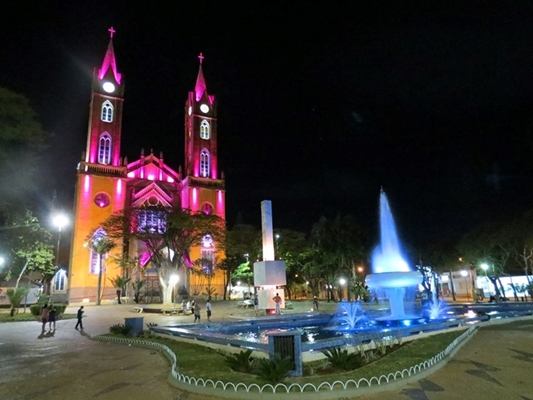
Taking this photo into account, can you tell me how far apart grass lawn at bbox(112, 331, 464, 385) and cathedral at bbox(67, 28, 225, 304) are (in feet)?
125

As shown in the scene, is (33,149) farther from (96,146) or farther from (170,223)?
(96,146)

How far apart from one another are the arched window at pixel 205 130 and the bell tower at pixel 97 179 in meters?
13.6

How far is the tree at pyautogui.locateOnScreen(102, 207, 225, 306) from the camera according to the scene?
3638 cm

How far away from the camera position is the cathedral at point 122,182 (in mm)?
50719

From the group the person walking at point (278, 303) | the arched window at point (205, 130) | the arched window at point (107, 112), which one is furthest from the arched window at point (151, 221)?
the arched window at point (205, 130)

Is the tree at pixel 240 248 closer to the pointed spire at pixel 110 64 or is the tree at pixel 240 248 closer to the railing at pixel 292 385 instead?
the pointed spire at pixel 110 64

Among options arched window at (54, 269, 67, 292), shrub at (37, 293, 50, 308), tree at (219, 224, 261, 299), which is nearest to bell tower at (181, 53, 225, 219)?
tree at (219, 224, 261, 299)

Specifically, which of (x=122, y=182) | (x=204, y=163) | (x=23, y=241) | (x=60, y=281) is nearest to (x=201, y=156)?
(x=204, y=163)

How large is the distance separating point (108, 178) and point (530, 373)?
55852mm

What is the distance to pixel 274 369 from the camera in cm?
757

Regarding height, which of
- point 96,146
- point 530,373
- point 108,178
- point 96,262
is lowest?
point 530,373

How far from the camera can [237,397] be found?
7.08 metres

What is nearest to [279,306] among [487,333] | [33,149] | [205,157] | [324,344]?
[487,333]

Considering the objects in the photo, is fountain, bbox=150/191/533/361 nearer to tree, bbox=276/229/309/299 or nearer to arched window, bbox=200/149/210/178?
tree, bbox=276/229/309/299
